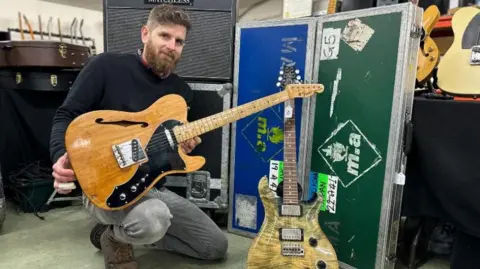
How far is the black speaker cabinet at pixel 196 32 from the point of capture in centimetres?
197

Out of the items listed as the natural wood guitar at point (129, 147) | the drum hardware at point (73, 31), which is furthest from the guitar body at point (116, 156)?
the drum hardware at point (73, 31)

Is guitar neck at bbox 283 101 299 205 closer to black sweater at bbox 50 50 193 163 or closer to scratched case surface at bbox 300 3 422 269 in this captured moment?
scratched case surface at bbox 300 3 422 269

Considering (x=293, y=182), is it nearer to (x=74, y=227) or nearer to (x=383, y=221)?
(x=383, y=221)

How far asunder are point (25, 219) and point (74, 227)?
373 mm

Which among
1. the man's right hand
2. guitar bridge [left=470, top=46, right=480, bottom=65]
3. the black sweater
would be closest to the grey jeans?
the man's right hand

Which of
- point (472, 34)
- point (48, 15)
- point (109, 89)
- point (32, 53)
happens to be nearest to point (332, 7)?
point (472, 34)

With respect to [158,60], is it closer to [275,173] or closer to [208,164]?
[208,164]

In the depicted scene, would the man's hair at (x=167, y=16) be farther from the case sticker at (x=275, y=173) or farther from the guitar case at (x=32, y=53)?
the guitar case at (x=32, y=53)

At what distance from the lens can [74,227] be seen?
213cm

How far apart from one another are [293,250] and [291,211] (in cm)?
16

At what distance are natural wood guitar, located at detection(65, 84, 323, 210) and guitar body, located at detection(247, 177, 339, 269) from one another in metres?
0.38

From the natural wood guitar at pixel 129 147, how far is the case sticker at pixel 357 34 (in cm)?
46

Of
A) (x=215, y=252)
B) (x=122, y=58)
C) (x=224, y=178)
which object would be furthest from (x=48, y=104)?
(x=215, y=252)

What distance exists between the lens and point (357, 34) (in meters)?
1.56
